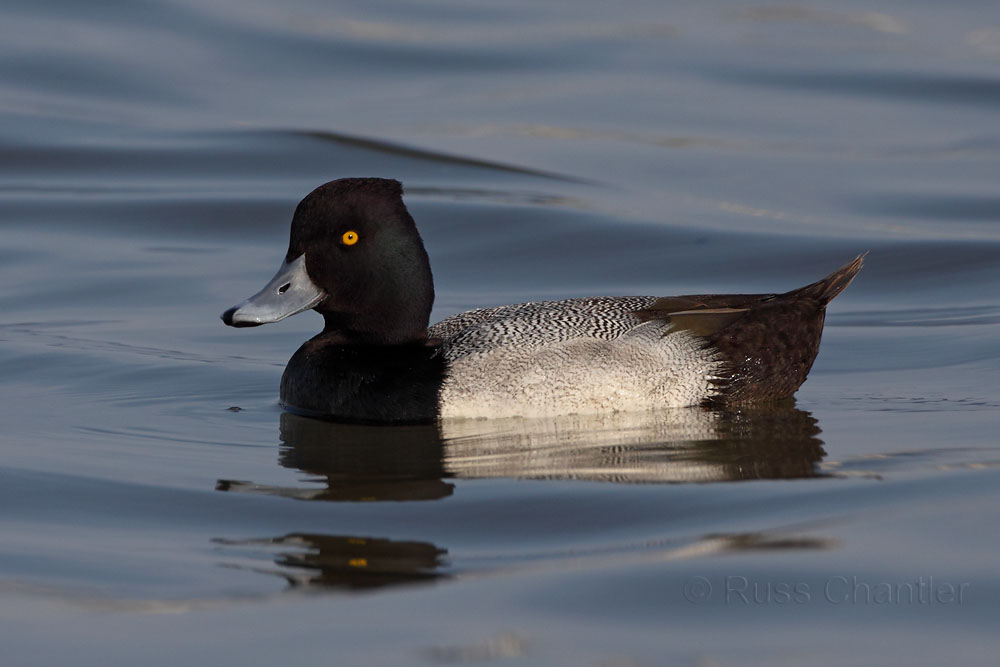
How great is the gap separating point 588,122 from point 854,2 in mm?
5905

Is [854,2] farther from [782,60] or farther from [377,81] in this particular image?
[377,81]

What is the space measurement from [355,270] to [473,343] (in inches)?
26.3

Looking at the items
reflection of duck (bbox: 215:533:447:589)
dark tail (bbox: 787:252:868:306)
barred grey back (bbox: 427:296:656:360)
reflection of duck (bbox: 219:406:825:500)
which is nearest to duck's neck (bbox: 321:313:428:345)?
barred grey back (bbox: 427:296:656:360)

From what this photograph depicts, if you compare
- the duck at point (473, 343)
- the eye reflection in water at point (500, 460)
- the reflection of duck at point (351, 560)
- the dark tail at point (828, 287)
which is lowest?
the reflection of duck at point (351, 560)

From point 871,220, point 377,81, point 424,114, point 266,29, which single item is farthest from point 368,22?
point 871,220

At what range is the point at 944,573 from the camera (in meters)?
5.03

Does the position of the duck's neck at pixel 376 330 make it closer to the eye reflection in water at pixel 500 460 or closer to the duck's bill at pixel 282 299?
the duck's bill at pixel 282 299

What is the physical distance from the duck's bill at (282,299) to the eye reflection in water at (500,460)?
511 millimetres

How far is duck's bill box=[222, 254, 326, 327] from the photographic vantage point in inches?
294

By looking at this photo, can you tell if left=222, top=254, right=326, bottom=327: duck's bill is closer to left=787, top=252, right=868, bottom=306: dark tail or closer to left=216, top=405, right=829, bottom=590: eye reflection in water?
left=216, top=405, right=829, bottom=590: eye reflection in water

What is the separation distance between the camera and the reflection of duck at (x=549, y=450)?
629cm

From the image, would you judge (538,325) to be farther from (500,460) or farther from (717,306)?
(500,460)

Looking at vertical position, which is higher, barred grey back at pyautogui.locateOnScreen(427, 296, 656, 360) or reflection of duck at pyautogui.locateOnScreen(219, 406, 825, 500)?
barred grey back at pyautogui.locateOnScreen(427, 296, 656, 360)

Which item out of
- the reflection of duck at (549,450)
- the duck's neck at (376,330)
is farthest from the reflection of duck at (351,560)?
the duck's neck at (376,330)
